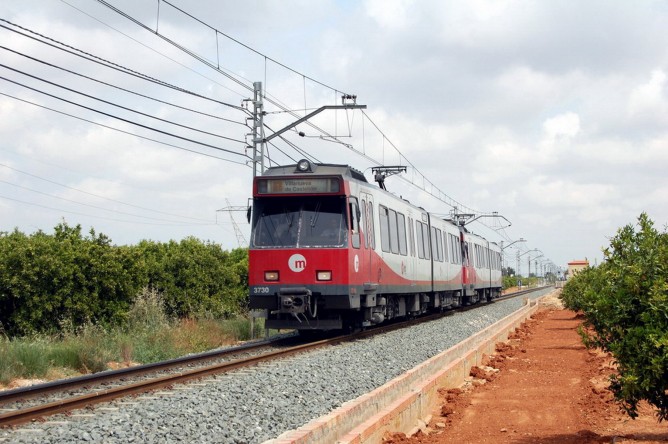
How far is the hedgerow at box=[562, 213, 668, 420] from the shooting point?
716cm

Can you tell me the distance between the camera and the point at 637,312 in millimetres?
7551

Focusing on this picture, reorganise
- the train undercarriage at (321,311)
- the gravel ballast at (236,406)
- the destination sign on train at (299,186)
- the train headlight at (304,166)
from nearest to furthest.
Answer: the gravel ballast at (236,406) < the train undercarriage at (321,311) < the destination sign on train at (299,186) < the train headlight at (304,166)

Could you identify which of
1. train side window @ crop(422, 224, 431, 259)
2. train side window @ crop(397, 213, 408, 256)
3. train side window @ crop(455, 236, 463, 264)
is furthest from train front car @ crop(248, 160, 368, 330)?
train side window @ crop(455, 236, 463, 264)

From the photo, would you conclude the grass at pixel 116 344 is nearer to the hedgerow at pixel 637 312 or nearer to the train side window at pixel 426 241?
the train side window at pixel 426 241

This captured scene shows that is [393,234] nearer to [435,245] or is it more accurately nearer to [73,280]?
[435,245]

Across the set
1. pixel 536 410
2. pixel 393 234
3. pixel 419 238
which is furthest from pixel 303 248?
pixel 419 238

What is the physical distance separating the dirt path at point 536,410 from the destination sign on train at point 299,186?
495 cm

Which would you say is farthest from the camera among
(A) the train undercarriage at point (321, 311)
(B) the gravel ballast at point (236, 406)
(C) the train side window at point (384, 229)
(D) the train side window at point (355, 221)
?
(C) the train side window at point (384, 229)

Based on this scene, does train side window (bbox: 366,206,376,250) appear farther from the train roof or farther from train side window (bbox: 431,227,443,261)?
train side window (bbox: 431,227,443,261)

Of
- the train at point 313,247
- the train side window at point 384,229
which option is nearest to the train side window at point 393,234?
the train side window at point 384,229

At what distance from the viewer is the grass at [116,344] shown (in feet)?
44.4

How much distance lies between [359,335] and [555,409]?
8203mm

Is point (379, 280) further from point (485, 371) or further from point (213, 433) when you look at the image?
point (213, 433)

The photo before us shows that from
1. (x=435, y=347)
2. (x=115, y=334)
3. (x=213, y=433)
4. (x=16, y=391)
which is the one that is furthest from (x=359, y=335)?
(x=213, y=433)
